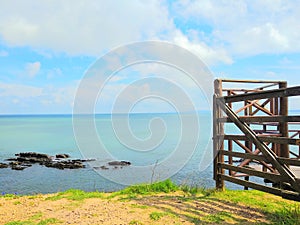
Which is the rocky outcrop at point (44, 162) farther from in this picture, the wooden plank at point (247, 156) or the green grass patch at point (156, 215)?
the green grass patch at point (156, 215)

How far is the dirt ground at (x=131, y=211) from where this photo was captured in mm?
5215

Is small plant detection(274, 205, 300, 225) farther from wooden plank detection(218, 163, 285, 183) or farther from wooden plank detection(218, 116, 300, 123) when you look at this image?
wooden plank detection(218, 116, 300, 123)

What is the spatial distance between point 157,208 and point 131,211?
22.1 inches

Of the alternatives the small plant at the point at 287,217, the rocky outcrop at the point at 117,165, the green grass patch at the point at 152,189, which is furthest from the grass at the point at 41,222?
the rocky outcrop at the point at 117,165

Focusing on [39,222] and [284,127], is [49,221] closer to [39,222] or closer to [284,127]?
[39,222]

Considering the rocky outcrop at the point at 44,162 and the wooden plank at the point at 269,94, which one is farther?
the rocky outcrop at the point at 44,162

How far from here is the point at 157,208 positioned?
5840 millimetres

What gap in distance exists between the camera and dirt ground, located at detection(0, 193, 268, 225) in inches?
205

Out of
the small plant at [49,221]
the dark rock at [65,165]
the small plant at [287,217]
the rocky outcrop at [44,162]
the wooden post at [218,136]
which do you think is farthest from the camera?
the rocky outcrop at [44,162]

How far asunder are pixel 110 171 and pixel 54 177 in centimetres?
431

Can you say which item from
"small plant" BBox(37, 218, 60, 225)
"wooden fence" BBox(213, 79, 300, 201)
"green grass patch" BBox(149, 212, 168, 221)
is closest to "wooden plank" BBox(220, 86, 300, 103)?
"wooden fence" BBox(213, 79, 300, 201)

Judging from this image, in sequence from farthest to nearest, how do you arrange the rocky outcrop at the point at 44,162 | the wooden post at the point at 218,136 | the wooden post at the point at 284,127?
the rocky outcrop at the point at 44,162 < the wooden post at the point at 218,136 < the wooden post at the point at 284,127

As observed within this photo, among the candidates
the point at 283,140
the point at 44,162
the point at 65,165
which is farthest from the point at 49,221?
the point at 44,162

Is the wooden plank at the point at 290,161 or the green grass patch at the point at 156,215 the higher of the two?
the wooden plank at the point at 290,161
